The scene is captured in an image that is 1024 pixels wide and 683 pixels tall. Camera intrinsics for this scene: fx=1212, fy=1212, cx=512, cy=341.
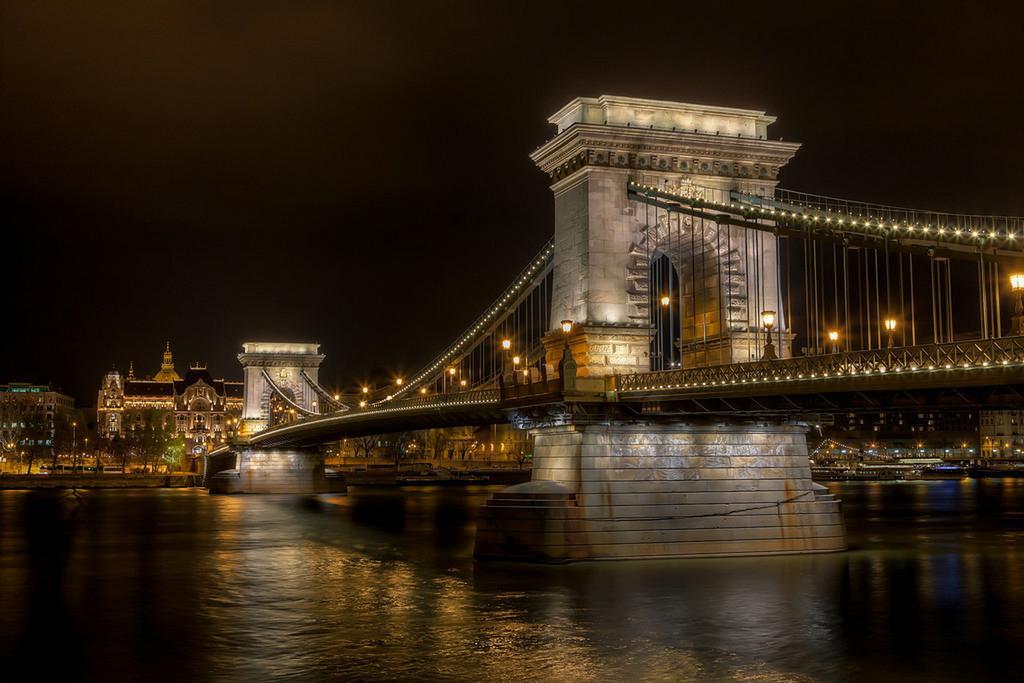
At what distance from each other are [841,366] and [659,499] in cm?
959

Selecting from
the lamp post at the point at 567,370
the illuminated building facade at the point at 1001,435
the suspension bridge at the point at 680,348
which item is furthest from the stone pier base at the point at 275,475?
the illuminated building facade at the point at 1001,435

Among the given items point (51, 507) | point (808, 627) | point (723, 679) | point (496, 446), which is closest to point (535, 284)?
point (808, 627)

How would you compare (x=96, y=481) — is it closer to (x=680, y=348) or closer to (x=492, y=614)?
(x=680, y=348)

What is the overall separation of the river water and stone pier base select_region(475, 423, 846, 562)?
0.77m

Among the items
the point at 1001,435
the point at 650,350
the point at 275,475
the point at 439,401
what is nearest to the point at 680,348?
the point at 650,350

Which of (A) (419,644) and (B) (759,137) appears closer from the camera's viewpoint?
(A) (419,644)

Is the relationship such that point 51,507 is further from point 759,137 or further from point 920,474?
point 920,474

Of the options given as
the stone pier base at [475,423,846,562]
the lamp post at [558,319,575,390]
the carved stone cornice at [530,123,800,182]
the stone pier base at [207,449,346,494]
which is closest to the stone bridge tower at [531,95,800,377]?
the carved stone cornice at [530,123,800,182]

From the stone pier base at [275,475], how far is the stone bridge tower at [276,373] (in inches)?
793

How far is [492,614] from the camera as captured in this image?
1125 inches

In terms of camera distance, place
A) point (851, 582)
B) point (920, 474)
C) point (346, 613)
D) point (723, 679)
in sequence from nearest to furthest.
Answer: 1. point (723, 679)
2. point (346, 613)
3. point (851, 582)
4. point (920, 474)

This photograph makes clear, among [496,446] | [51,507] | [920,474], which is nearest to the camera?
[51,507]

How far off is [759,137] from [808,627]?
62.2ft

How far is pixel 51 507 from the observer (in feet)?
262
